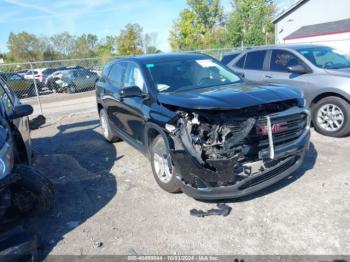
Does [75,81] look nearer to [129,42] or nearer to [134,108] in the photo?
[134,108]

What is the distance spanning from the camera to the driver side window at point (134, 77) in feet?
15.8

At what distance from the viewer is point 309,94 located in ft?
20.9

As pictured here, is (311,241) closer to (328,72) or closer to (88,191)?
(88,191)

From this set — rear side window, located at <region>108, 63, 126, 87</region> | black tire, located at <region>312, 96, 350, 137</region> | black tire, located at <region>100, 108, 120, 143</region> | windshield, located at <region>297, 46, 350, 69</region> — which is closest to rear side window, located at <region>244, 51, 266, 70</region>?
windshield, located at <region>297, 46, 350, 69</region>

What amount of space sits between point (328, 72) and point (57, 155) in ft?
18.1

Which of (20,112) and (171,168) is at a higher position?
(20,112)

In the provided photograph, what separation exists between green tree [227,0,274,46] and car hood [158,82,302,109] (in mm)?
39222

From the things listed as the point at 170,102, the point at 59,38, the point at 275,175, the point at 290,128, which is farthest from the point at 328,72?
the point at 59,38

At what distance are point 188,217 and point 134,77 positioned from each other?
2.47 metres

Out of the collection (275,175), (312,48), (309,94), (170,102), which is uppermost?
(312,48)

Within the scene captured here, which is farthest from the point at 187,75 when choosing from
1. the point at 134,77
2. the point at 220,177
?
the point at 220,177

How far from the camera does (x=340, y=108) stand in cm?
599

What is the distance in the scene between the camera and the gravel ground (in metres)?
3.22

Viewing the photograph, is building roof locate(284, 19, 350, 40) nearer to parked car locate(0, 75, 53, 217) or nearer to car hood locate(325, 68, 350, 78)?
car hood locate(325, 68, 350, 78)
